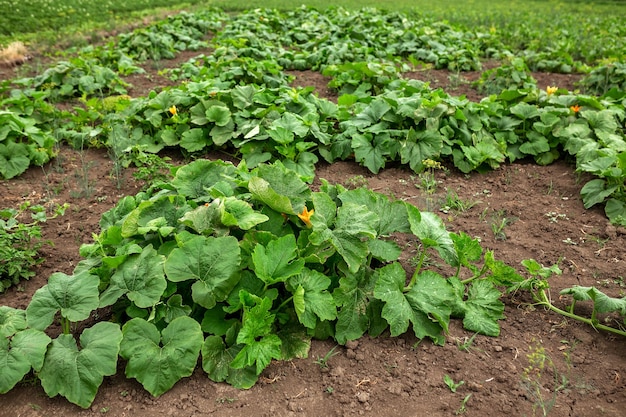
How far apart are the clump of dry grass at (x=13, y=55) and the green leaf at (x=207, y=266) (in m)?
8.65

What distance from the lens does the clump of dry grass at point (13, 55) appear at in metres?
9.42

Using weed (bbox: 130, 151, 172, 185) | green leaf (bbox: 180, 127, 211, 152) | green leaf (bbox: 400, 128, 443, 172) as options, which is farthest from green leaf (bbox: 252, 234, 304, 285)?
green leaf (bbox: 180, 127, 211, 152)

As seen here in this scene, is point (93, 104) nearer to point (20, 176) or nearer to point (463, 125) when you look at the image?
point (20, 176)

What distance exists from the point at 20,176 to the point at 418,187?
3.90 meters

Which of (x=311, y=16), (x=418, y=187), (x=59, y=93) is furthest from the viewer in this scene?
(x=311, y=16)

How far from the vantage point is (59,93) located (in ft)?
24.0

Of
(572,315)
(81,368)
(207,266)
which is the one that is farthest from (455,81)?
(81,368)

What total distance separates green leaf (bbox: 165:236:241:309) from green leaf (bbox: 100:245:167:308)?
75 mm

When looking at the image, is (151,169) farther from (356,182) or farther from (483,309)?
(483,309)

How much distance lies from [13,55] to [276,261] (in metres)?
9.26

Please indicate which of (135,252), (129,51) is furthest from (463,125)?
(129,51)

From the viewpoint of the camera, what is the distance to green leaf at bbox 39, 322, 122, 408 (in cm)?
252

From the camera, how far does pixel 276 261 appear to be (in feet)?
9.29

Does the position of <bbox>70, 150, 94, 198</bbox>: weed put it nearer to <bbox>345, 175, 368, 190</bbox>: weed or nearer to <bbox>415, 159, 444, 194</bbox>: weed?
<bbox>345, 175, 368, 190</bbox>: weed
